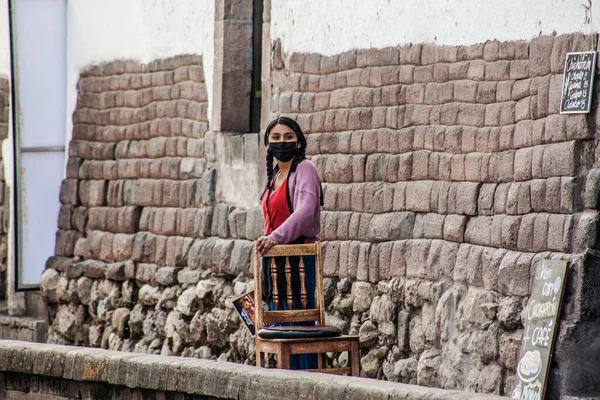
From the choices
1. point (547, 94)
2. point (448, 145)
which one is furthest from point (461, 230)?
point (547, 94)

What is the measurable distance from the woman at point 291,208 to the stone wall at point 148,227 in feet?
10.6

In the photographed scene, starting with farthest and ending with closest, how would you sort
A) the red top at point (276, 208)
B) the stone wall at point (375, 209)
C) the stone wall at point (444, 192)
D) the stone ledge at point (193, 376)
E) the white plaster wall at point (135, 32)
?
the white plaster wall at point (135, 32)
the red top at point (276, 208)
the stone wall at point (375, 209)
the stone wall at point (444, 192)
the stone ledge at point (193, 376)

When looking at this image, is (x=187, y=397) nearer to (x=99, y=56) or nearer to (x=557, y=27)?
(x=557, y=27)

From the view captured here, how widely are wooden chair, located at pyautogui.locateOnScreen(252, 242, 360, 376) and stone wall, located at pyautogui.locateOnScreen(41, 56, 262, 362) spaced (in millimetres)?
3357

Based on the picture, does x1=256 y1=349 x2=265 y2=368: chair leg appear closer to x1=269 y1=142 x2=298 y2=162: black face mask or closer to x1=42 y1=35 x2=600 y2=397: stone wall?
x1=269 y1=142 x2=298 y2=162: black face mask

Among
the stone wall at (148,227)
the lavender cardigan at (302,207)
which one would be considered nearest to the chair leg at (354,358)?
the lavender cardigan at (302,207)

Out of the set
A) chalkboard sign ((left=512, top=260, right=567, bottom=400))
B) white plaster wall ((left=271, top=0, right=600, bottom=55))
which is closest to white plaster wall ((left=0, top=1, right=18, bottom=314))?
white plaster wall ((left=271, top=0, right=600, bottom=55))

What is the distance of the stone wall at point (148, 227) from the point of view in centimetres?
1381

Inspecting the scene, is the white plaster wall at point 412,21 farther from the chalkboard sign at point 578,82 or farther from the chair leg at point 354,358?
the chair leg at point 354,358

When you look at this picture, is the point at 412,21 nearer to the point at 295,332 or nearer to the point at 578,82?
the point at 578,82

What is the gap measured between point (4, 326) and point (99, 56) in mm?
3006

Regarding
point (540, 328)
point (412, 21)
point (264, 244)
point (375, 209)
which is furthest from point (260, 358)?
point (412, 21)

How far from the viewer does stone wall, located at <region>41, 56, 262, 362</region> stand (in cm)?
1381

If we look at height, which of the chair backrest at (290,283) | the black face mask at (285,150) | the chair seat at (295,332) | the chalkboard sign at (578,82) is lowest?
the chair seat at (295,332)
